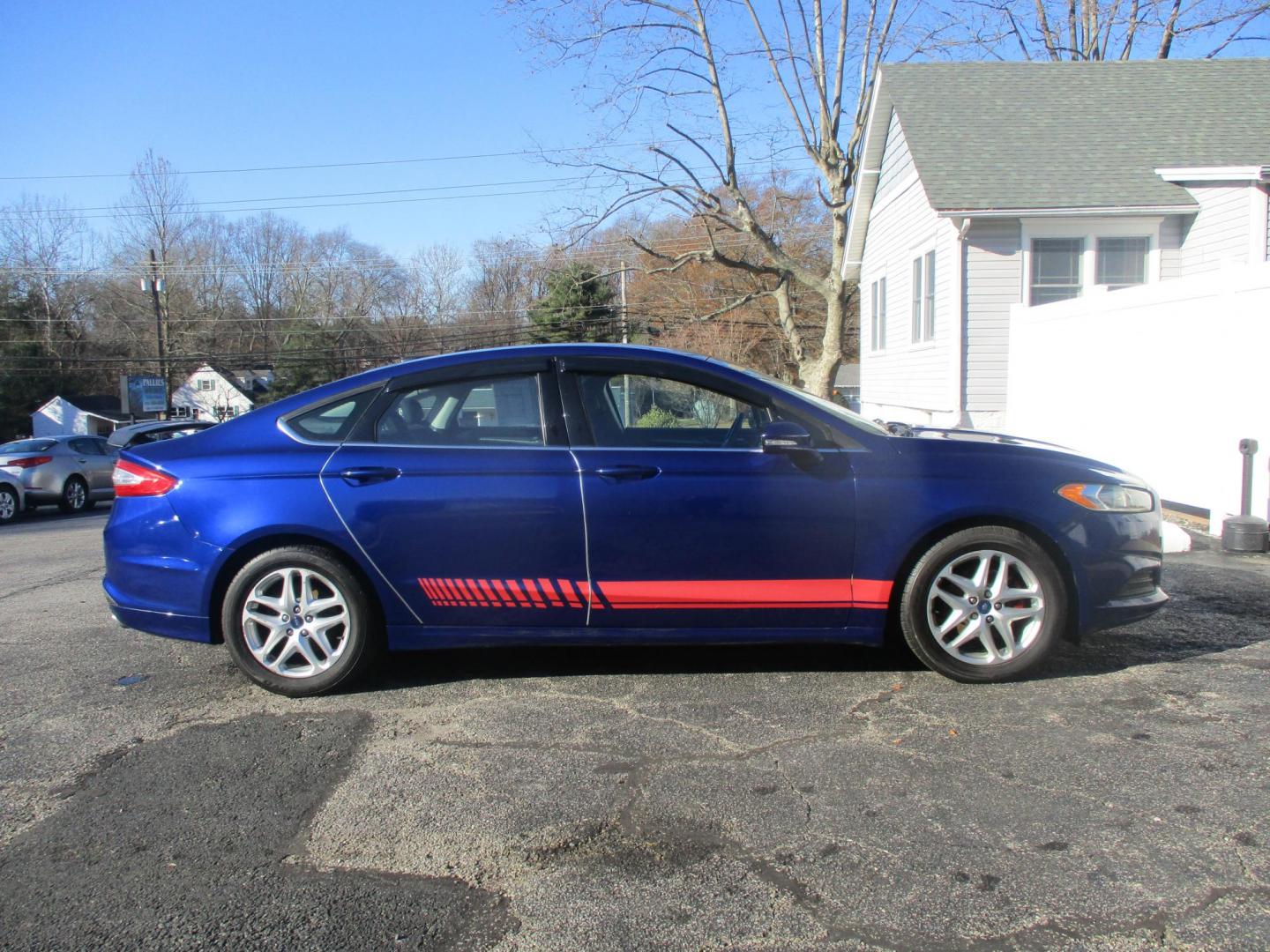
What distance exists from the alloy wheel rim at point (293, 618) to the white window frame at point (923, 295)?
43.1 feet

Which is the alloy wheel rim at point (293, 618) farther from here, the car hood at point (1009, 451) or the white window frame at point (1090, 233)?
the white window frame at point (1090, 233)

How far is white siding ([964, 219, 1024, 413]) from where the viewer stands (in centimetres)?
1434

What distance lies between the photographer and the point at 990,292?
47.3 feet

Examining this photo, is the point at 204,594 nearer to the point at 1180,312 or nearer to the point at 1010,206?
the point at 1180,312

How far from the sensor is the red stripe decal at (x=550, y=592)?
4.25 meters

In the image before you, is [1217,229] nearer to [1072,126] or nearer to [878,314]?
[1072,126]

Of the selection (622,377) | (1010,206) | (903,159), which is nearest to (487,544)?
(622,377)

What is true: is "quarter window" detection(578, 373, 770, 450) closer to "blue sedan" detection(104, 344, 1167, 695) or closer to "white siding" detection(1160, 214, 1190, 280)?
"blue sedan" detection(104, 344, 1167, 695)

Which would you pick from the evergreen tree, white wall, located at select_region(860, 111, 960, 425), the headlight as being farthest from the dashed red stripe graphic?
the evergreen tree

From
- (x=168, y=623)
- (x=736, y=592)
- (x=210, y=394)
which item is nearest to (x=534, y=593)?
(x=736, y=592)

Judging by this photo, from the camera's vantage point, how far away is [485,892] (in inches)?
108

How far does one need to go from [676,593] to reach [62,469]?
16.9 m

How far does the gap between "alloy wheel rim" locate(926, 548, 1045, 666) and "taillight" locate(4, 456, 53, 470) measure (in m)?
17.4

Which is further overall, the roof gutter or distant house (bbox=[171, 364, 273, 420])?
distant house (bbox=[171, 364, 273, 420])
